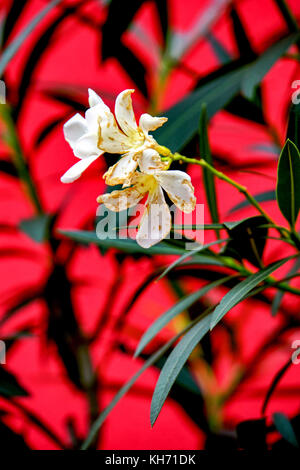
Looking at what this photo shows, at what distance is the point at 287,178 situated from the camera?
491 millimetres

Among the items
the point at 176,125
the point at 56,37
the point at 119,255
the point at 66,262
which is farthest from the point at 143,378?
the point at 176,125

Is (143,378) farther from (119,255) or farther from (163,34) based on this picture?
(163,34)

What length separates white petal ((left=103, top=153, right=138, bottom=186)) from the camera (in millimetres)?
388

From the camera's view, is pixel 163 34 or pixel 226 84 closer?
pixel 226 84

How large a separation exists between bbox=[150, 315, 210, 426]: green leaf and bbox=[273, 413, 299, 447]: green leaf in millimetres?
236

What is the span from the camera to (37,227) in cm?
95

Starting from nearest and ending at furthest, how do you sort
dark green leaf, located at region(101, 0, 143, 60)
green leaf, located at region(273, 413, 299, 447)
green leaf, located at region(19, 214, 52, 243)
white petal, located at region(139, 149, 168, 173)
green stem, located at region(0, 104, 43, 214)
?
white petal, located at region(139, 149, 168, 173) → green leaf, located at region(273, 413, 299, 447) → dark green leaf, located at region(101, 0, 143, 60) → green leaf, located at region(19, 214, 52, 243) → green stem, located at region(0, 104, 43, 214)

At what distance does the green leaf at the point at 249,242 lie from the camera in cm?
50

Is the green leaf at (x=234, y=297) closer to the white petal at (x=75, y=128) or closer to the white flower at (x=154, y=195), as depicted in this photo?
the white flower at (x=154, y=195)

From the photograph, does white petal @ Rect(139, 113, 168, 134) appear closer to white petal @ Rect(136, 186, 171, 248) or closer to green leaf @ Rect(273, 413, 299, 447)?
white petal @ Rect(136, 186, 171, 248)

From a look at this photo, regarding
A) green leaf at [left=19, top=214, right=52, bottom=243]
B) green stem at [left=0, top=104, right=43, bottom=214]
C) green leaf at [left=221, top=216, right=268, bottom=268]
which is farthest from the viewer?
green stem at [left=0, top=104, right=43, bottom=214]

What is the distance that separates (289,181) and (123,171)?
7.4 inches

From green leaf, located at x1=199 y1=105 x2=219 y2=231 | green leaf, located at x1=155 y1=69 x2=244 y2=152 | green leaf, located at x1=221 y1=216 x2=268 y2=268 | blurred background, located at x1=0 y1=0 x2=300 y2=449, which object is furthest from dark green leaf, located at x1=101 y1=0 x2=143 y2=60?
green leaf, located at x1=221 y1=216 x2=268 y2=268

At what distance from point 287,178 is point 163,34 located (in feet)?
2.27
